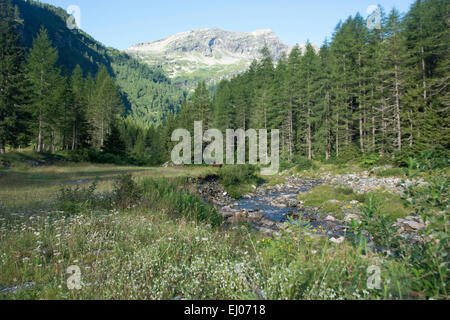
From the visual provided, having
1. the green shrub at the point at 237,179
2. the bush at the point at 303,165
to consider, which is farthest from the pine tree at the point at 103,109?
the bush at the point at 303,165

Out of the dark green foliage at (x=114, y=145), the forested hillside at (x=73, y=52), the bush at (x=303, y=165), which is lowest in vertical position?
the bush at (x=303, y=165)

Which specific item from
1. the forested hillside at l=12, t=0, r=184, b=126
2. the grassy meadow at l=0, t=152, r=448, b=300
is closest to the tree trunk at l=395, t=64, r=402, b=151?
the grassy meadow at l=0, t=152, r=448, b=300

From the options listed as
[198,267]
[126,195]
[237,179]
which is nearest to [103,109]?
[237,179]

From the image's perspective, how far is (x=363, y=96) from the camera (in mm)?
26453

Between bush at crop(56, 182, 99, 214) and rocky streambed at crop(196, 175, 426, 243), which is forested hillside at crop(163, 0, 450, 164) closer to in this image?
rocky streambed at crop(196, 175, 426, 243)

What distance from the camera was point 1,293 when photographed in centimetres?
246

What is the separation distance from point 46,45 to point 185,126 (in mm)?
23367

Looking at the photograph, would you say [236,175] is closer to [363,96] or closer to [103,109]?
[363,96]

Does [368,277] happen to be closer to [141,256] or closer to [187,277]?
[187,277]

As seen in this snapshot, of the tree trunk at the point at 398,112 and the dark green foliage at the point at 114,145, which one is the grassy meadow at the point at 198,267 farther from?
the dark green foliage at the point at 114,145

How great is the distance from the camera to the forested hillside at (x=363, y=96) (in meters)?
20.4

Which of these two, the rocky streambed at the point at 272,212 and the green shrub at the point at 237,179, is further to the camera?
the green shrub at the point at 237,179

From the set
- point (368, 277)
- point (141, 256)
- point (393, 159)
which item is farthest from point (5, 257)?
point (393, 159)

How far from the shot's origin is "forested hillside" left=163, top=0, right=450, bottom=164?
20.4 m
